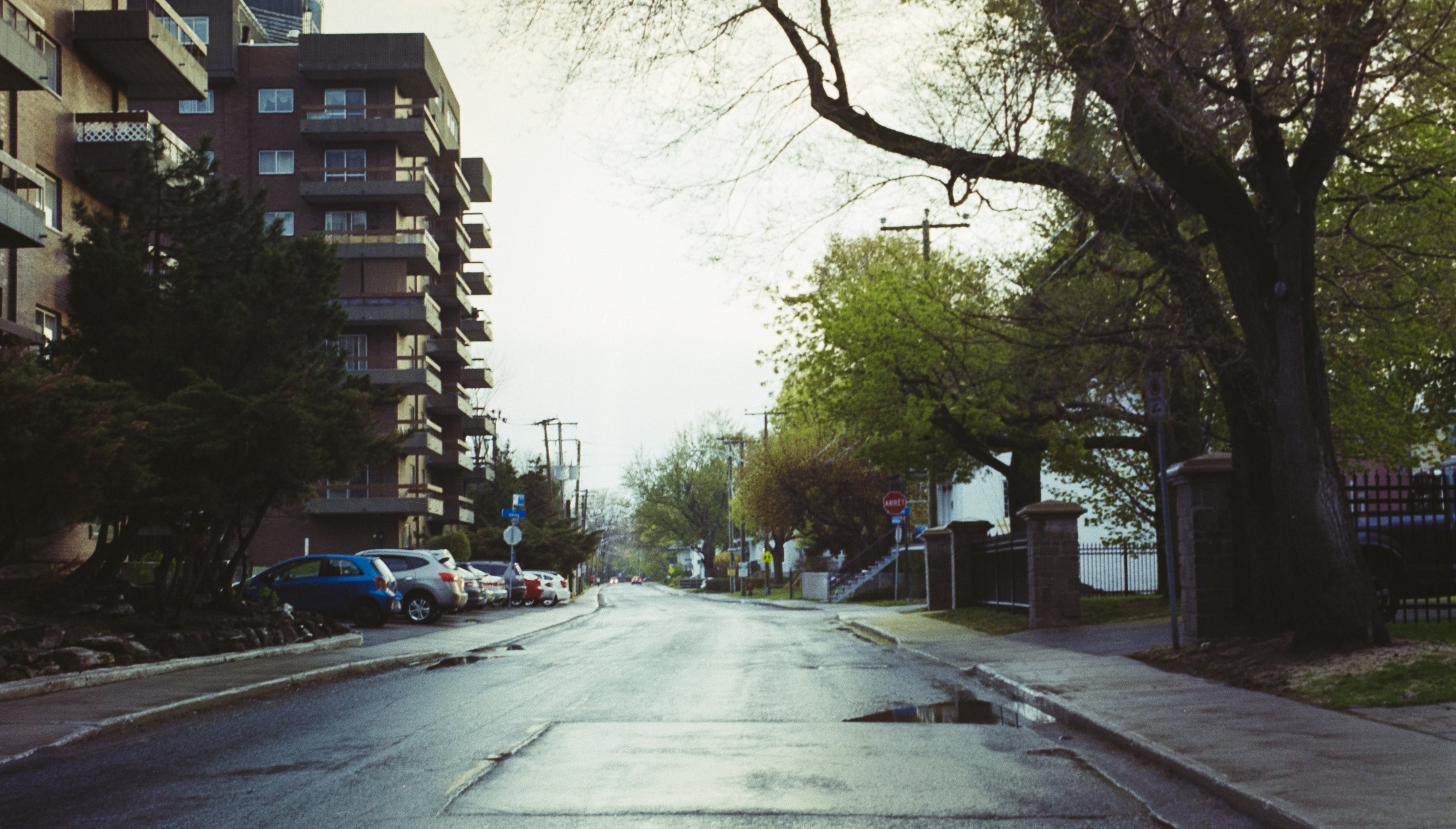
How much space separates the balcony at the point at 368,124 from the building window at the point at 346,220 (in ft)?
9.41

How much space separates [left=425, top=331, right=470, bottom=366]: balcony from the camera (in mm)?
64562

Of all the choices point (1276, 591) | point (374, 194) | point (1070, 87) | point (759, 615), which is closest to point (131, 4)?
point (374, 194)

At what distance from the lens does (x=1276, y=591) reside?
1438 centimetres

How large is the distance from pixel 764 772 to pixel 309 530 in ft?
162

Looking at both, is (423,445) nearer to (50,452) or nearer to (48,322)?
(48,322)

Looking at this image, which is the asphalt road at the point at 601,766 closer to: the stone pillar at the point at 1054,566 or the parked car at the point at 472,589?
the stone pillar at the point at 1054,566

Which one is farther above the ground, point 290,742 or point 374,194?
point 374,194

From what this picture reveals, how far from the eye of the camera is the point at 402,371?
5497cm

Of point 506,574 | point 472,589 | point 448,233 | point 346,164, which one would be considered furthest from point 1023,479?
point 448,233

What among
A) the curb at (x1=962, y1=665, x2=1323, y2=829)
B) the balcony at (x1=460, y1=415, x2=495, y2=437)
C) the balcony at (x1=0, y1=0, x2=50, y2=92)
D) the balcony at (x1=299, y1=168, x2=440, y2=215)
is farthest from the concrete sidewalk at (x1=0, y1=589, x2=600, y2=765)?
the balcony at (x1=460, y1=415, x2=495, y2=437)

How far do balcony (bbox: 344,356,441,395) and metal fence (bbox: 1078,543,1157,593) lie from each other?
28477mm

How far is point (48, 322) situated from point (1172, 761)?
2778 centimetres

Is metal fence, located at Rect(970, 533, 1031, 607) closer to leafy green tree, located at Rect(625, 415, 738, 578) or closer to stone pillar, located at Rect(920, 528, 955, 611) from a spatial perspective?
stone pillar, located at Rect(920, 528, 955, 611)

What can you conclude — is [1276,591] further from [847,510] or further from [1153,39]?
[847,510]
